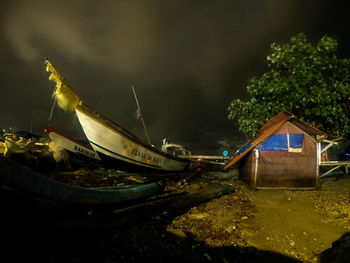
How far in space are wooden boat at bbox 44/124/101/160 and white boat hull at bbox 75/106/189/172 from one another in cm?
668

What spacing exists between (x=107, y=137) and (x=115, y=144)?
54 cm

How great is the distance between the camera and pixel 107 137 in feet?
26.6

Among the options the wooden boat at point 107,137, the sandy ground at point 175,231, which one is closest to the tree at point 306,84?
the sandy ground at point 175,231

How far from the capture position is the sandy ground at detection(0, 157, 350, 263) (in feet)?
6.71

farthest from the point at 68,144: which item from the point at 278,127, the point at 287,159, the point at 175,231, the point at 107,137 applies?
the point at 287,159

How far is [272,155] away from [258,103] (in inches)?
181

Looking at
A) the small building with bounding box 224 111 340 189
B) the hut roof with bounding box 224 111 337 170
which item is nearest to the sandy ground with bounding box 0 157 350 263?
the small building with bounding box 224 111 340 189

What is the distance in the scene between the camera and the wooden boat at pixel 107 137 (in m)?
7.02

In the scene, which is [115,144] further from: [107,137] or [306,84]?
[306,84]

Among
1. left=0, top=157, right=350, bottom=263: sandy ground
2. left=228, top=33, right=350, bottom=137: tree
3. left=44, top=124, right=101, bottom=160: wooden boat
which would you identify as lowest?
left=0, top=157, right=350, bottom=263: sandy ground

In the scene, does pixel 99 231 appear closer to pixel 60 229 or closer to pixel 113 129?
pixel 60 229

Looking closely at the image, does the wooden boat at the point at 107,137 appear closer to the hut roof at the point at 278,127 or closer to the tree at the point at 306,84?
the hut roof at the point at 278,127

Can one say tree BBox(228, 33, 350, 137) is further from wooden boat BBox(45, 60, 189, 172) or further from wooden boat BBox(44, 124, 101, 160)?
wooden boat BBox(44, 124, 101, 160)

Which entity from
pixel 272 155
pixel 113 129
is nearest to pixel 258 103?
pixel 272 155
